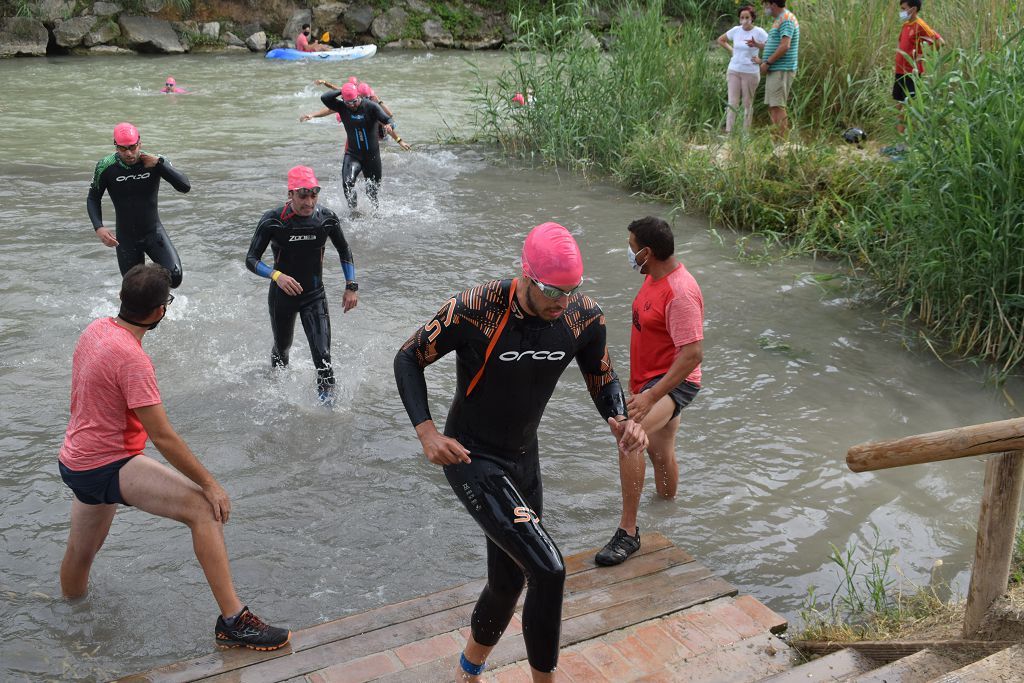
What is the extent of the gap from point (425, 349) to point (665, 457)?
2516mm

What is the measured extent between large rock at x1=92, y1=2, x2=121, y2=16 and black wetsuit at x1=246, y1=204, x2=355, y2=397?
23.2 m

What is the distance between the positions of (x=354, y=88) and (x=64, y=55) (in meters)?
18.2

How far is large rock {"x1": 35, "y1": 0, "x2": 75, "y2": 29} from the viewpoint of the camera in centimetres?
2569

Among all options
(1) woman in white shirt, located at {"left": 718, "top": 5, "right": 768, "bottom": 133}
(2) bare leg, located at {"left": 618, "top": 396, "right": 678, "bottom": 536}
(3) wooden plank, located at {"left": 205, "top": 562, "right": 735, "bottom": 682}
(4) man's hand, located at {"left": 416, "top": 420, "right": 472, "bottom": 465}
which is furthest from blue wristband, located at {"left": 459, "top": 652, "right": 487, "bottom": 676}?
(1) woman in white shirt, located at {"left": 718, "top": 5, "right": 768, "bottom": 133}

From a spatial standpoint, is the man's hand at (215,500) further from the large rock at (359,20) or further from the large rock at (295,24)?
the large rock at (359,20)

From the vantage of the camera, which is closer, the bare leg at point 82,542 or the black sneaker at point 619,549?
the bare leg at point 82,542

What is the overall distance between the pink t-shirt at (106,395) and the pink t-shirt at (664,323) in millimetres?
2559

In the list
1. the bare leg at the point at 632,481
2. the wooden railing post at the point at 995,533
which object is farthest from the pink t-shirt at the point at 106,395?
the wooden railing post at the point at 995,533

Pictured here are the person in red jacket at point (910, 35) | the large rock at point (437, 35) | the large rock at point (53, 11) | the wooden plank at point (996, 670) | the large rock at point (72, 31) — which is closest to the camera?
the wooden plank at point (996, 670)

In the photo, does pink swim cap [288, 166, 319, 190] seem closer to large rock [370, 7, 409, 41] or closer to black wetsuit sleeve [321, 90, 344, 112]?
black wetsuit sleeve [321, 90, 344, 112]

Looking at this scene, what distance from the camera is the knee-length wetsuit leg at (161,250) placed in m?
8.21

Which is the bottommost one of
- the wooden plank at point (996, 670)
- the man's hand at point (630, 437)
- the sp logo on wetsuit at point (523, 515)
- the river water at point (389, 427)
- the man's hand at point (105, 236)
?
the river water at point (389, 427)

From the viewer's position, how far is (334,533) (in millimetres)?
5785

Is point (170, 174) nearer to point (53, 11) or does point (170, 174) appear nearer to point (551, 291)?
point (551, 291)
